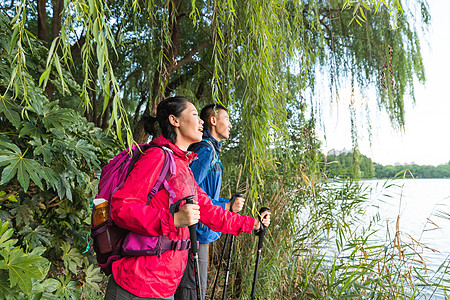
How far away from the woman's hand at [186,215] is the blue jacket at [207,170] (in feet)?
1.68

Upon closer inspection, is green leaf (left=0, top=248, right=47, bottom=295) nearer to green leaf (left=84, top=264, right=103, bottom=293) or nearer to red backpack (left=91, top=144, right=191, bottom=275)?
red backpack (left=91, top=144, right=191, bottom=275)

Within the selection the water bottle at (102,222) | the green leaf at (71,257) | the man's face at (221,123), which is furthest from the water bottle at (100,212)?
the green leaf at (71,257)

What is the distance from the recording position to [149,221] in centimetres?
104

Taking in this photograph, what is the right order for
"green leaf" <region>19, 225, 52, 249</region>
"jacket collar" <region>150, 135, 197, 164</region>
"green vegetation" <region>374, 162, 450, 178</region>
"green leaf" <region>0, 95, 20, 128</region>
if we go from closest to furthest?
"jacket collar" <region>150, 135, 197, 164</region>
"green leaf" <region>0, 95, 20, 128</region>
"green leaf" <region>19, 225, 52, 249</region>
"green vegetation" <region>374, 162, 450, 178</region>

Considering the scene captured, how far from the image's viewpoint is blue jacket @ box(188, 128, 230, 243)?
1628 mm

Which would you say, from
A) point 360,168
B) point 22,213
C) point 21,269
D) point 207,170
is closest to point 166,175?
point 207,170

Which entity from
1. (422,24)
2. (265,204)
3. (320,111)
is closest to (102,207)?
(265,204)

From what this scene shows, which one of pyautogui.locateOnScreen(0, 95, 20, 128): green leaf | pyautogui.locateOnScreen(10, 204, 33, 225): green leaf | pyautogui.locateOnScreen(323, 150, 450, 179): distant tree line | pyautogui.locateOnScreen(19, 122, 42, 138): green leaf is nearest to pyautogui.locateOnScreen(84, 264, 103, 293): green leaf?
pyautogui.locateOnScreen(10, 204, 33, 225): green leaf

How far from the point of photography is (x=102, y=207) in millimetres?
1082

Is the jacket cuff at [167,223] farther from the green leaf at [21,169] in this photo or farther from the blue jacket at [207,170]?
the green leaf at [21,169]

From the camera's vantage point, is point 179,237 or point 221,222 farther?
point 221,222

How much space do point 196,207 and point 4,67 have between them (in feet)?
4.20

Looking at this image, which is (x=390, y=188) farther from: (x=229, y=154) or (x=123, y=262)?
(x=123, y=262)

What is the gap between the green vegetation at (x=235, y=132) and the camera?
4.49 ft
